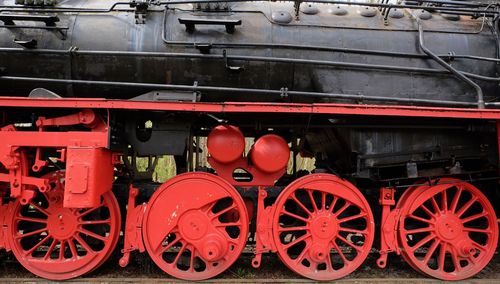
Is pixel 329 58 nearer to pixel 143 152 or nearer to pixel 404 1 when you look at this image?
pixel 404 1

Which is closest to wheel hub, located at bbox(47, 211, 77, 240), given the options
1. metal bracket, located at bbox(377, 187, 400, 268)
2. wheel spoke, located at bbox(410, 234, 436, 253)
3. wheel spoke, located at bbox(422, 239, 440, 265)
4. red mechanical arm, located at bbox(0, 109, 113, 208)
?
red mechanical arm, located at bbox(0, 109, 113, 208)

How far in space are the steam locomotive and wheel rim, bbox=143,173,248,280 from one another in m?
0.01

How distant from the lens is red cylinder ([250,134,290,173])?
4.09 metres

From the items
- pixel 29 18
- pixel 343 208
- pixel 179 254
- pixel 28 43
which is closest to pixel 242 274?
pixel 179 254

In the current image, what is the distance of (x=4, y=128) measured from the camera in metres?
3.88

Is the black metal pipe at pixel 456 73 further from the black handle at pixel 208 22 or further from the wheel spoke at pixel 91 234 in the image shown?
the wheel spoke at pixel 91 234

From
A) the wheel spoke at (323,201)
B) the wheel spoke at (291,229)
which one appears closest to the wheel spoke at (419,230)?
the wheel spoke at (323,201)

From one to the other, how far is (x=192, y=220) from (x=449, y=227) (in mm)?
2658

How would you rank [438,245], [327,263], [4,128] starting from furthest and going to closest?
[438,245], [327,263], [4,128]

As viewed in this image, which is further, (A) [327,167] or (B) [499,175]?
(A) [327,167]

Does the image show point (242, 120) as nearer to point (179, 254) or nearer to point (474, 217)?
point (179, 254)

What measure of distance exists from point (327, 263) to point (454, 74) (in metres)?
2.26

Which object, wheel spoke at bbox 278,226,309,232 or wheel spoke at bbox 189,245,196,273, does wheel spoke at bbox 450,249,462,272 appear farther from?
wheel spoke at bbox 189,245,196,273

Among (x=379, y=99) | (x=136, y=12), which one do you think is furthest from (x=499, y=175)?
(x=136, y=12)
